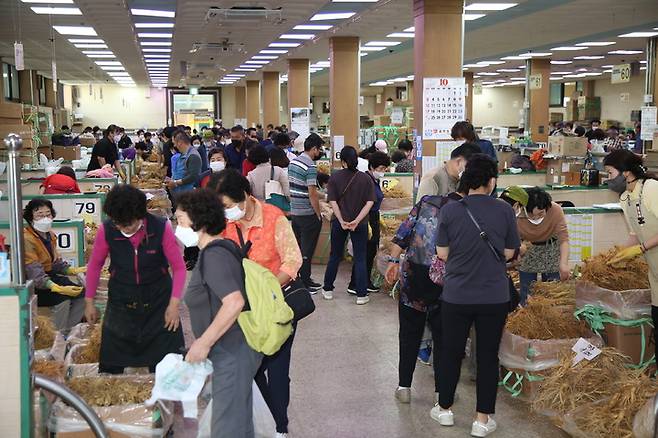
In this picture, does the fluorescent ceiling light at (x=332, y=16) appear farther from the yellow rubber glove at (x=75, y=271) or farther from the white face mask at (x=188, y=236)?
the white face mask at (x=188, y=236)

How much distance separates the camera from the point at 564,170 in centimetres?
1248

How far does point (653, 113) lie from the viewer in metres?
16.2

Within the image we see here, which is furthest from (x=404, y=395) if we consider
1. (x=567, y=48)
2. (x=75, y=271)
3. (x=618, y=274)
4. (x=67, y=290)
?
(x=567, y=48)

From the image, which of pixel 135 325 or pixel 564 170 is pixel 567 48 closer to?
pixel 564 170

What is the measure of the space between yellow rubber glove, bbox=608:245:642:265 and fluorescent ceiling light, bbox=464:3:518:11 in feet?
25.8

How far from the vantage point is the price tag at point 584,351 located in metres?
5.34

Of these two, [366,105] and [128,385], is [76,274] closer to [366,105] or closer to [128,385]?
[128,385]

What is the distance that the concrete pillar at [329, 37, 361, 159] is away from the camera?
17.3m

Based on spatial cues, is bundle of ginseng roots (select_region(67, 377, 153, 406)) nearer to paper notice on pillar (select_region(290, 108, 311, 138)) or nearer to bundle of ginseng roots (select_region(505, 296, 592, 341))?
bundle of ginseng roots (select_region(505, 296, 592, 341))

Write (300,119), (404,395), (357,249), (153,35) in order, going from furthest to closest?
(300,119)
(153,35)
(357,249)
(404,395)

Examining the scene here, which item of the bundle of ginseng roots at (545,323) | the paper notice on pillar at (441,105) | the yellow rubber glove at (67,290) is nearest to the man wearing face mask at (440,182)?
the bundle of ginseng roots at (545,323)

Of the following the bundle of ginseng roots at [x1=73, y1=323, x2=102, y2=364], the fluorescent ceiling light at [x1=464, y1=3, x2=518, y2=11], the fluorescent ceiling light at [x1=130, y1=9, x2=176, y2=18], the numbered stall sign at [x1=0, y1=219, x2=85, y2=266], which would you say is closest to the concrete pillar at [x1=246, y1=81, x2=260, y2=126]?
the fluorescent ceiling light at [x1=130, y1=9, x2=176, y2=18]

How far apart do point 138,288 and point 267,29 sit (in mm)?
11597

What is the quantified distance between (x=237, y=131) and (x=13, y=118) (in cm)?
416
